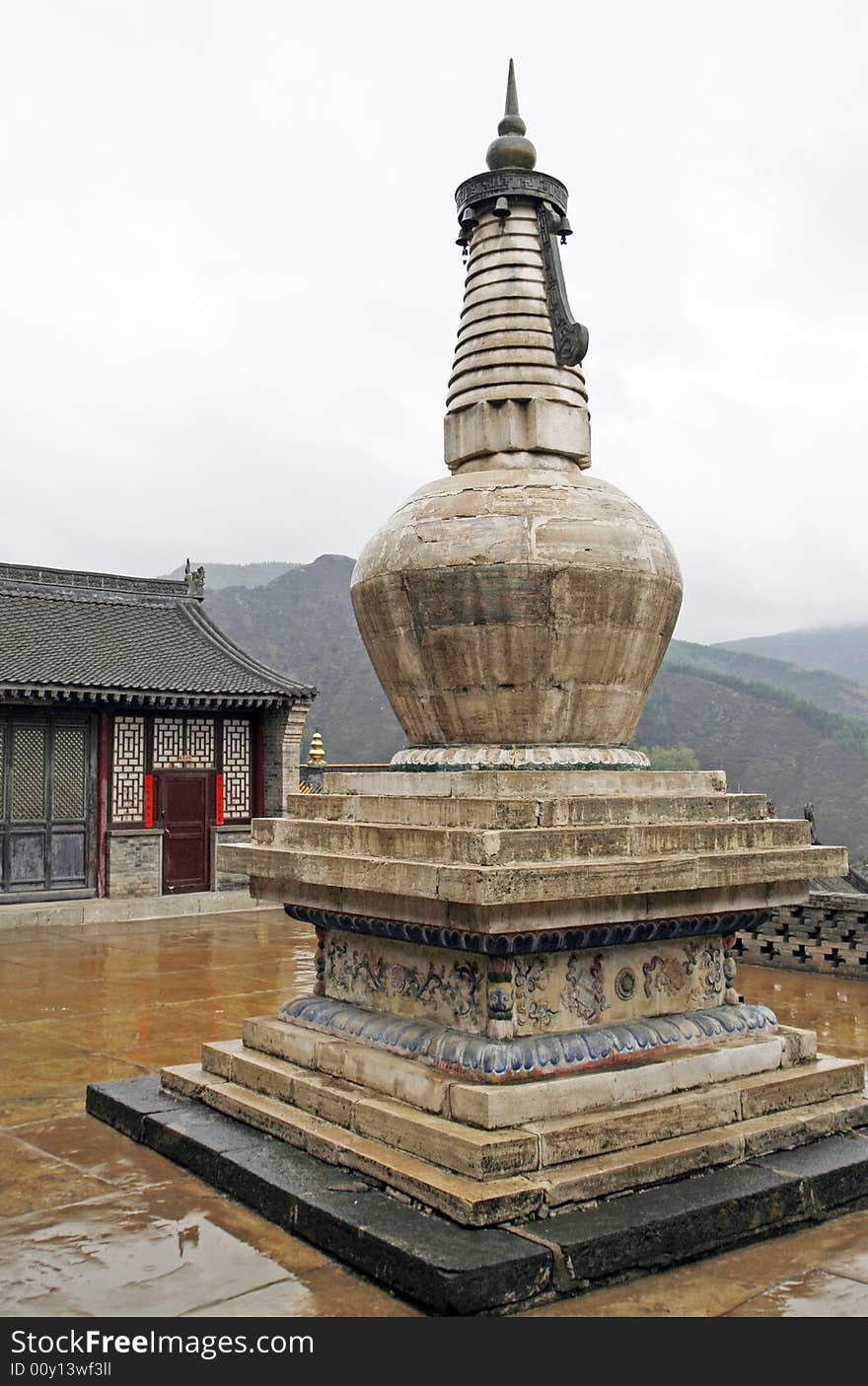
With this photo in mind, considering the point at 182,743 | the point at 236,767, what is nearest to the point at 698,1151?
the point at 182,743

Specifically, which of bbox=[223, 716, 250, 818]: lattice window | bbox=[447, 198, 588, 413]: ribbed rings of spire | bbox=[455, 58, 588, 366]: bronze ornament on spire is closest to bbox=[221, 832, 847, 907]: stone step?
bbox=[447, 198, 588, 413]: ribbed rings of spire

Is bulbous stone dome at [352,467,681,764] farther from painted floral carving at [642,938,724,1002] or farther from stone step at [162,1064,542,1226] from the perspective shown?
stone step at [162,1064,542,1226]

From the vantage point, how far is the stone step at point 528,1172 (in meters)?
5.03

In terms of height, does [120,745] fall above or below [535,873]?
above

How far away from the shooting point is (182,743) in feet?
71.3

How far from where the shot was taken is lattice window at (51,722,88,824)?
20.2m

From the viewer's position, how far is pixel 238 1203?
575cm

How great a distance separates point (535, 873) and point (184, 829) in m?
17.2

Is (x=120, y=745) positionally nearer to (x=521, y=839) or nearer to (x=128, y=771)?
(x=128, y=771)

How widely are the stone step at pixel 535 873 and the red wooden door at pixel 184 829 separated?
14629 millimetres

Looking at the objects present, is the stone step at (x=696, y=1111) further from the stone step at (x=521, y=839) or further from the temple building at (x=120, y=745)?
the temple building at (x=120, y=745)

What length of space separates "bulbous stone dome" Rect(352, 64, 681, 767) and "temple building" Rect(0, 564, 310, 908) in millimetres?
13627

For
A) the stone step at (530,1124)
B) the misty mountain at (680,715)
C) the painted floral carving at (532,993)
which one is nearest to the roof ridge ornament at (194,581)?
the stone step at (530,1124)
